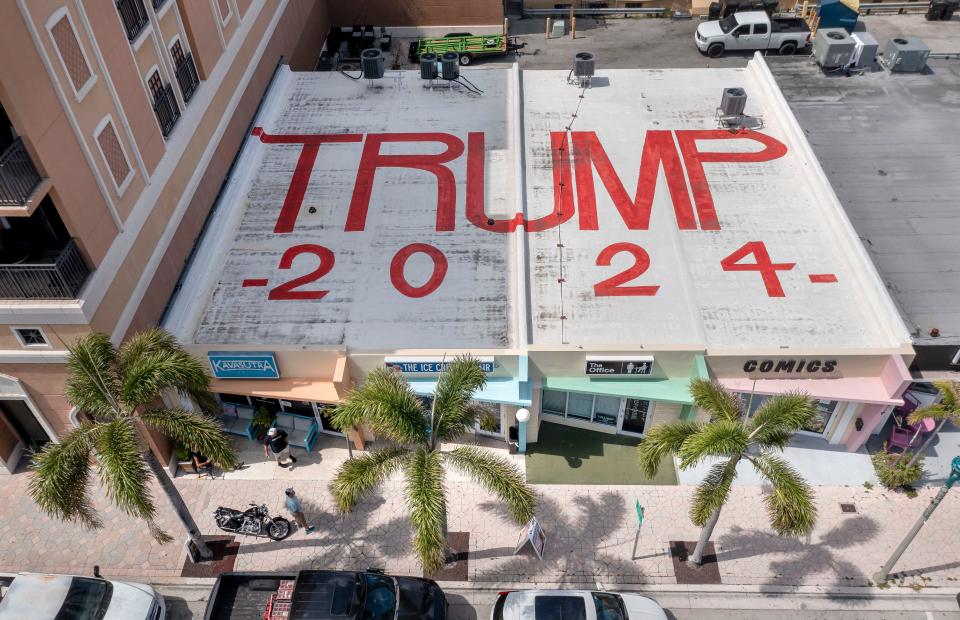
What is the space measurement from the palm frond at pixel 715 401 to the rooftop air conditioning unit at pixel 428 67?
77.5 ft

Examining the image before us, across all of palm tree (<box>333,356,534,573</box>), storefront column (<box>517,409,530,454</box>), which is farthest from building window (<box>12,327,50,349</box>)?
storefront column (<box>517,409,530,454</box>)

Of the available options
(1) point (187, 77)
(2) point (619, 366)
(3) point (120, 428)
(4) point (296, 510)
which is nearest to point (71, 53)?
(1) point (187, 77)

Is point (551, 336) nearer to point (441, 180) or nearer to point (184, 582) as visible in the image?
point (441, 180)

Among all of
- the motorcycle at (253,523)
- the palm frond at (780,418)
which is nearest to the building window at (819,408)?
the palm frond at (780,418)

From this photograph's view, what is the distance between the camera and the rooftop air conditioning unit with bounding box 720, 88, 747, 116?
33500 millimetres

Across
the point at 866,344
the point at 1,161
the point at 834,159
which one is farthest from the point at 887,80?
the point at 1,161

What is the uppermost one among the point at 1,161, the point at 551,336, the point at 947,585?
the point at 1,161

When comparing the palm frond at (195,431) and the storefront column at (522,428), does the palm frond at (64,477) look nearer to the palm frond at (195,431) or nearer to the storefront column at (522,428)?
the palm frond at (195,431)

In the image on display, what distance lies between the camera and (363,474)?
62.0 ft

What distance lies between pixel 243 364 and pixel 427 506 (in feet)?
32.1

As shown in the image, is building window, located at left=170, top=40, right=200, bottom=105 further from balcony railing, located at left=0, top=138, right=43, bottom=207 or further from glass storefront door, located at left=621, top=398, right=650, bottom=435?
glass storefront door, located at left=621, top=398, right=650, bottom=435

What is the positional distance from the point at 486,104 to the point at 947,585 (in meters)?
27.6

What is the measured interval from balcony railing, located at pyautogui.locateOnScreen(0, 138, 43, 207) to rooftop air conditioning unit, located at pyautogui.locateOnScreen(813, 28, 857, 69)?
3537 cm

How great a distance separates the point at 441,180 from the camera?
31641 millimetres
